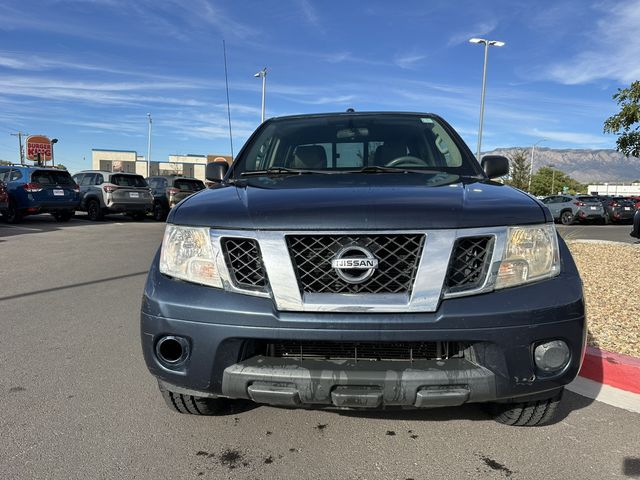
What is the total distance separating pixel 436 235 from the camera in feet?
7.14

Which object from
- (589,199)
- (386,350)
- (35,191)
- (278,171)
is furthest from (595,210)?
(386,350)

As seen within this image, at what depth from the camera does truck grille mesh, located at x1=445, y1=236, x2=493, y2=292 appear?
7.18 ft

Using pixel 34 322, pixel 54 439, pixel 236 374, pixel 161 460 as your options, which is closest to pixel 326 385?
pixel 236 374

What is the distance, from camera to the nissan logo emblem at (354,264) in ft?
7.08

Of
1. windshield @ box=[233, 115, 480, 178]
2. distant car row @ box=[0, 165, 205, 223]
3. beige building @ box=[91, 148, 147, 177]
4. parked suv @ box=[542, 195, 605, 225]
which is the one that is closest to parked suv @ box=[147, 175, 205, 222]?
distant car row @ box=[0, 165, 205, 223]

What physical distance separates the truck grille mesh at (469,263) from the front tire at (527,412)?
0.79m

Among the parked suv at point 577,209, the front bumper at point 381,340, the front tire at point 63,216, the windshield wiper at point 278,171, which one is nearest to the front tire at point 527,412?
the front bumper at point 381,340

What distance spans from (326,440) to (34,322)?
3542mm

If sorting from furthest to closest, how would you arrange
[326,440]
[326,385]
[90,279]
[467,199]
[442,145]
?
[90,279] < [442,145] < [326,440] < [467,199] < [326,385]

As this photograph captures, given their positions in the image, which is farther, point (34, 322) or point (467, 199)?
point (34, 322)

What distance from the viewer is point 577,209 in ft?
81.7

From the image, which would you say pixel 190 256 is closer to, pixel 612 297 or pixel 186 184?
pixel 612 297

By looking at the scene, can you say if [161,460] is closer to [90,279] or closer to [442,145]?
[442,145]

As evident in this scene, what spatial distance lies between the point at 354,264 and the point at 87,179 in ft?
61.8
